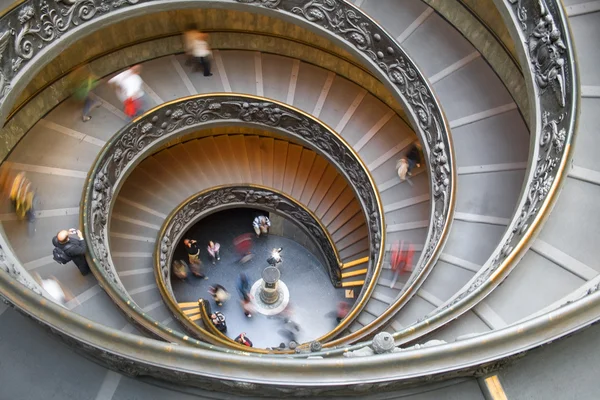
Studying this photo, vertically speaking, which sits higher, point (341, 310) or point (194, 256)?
point (194, 256)

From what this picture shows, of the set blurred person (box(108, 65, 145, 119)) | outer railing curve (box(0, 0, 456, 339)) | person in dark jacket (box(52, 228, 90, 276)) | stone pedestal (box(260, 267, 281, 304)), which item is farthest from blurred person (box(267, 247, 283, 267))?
person in dark jacket (box(52, 228, 90, 276))

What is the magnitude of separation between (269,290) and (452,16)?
8.48 metres

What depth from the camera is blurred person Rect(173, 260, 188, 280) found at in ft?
45.9

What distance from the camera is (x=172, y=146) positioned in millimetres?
13641

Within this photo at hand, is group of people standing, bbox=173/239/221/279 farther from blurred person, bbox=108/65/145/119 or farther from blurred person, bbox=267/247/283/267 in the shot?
blurred person, bbox=108/65/145/119

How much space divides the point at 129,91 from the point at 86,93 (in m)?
0.94

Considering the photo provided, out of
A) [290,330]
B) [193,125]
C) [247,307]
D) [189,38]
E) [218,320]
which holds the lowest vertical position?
[218,320]

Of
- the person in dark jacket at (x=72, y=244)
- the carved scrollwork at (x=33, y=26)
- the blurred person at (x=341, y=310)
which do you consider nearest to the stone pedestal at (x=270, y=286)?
the blurred person at (x=341, y=310)

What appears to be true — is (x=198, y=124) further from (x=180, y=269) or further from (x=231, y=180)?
(x=180, y=269)

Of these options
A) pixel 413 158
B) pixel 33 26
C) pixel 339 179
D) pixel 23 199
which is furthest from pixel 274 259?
pixel 33 26

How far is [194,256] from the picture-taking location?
45.9ft

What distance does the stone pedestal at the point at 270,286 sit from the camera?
1295 cm

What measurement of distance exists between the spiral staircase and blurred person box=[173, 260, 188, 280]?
224cm

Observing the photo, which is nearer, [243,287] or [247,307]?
[247,307]
